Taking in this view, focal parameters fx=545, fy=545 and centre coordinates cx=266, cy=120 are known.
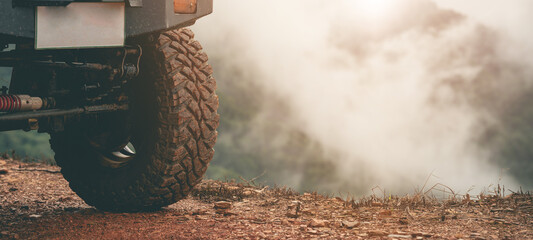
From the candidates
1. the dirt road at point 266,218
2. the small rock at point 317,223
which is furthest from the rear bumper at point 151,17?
the small rock at point 317,223

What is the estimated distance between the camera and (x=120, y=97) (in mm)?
3848

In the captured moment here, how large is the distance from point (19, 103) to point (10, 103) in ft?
0.21

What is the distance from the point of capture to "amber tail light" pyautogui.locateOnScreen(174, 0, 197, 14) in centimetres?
329

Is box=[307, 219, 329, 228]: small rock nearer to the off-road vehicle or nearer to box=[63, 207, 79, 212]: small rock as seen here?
the off-road vehicle

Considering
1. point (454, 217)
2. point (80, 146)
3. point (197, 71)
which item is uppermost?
point (197, 71)

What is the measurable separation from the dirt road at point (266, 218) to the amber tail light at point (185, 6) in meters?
1.38

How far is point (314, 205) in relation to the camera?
4.71 m

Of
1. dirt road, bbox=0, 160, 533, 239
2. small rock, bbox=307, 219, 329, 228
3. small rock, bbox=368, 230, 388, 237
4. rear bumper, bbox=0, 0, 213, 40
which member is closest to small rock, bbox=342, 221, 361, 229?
dirt road, bbox=0, 160, 533, 239

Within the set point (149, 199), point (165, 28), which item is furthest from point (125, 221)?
point (165, 28)

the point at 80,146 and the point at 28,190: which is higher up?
the point at 80,146

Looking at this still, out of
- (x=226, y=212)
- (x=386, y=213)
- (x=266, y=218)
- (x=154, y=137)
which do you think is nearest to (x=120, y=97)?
(x=154, y=137)

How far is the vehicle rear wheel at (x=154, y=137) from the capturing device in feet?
12.6

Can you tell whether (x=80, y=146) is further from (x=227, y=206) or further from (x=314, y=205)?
(x=314, y=205)

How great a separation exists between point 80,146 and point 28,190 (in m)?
1.55
